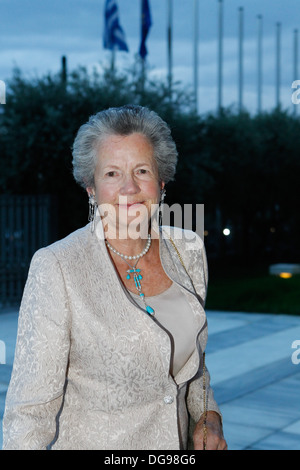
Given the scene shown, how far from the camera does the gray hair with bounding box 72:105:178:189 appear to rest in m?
2.14

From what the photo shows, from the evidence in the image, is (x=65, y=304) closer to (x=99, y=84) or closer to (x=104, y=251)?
(x=104, y=251)

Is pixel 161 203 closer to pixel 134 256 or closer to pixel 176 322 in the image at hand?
pixel 134 256

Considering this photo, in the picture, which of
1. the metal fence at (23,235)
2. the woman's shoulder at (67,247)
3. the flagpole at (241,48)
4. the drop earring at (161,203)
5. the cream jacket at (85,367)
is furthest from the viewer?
the flagpole at (241,48)

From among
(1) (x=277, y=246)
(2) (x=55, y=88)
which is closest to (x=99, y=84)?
(2) (x=55, y=88)

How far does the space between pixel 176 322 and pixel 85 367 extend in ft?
1.03

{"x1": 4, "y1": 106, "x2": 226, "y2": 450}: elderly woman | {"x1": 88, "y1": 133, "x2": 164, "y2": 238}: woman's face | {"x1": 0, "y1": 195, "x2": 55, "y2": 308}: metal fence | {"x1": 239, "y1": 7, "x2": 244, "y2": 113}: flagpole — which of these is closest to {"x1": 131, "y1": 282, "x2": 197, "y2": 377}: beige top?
{"x1": 4, "y1": 106, "x2": 226, "y2": 450}: elderly woman

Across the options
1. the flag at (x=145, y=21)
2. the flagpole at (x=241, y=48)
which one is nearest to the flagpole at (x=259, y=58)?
the flagpole at (x=241, y=48)

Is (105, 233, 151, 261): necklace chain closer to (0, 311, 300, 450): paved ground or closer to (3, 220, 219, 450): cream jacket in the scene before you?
(3, 220, 219, 450): cream jacket

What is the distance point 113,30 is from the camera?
74.9ft

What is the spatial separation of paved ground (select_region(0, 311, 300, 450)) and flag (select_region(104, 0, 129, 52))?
45.1ft

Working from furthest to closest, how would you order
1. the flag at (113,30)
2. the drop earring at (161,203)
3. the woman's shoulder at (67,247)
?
the flag at (113,30) < the drop earring at (161,203) < the woman's shoulder at (67,247)

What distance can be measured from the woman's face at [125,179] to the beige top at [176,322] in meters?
0.26

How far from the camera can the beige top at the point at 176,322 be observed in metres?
2.05

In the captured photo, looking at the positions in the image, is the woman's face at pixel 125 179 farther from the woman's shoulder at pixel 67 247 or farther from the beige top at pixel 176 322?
the beige top at pixel 176 322
